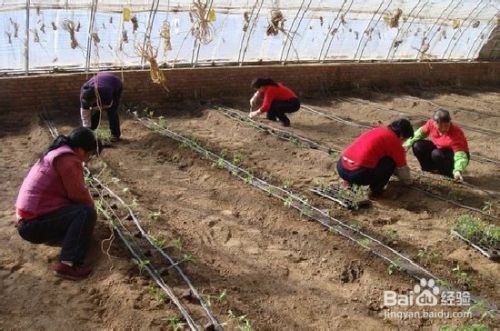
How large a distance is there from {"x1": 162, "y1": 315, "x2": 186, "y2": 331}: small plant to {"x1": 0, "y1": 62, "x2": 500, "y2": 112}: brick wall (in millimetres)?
6240

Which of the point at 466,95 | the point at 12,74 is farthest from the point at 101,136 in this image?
the point at 466,95

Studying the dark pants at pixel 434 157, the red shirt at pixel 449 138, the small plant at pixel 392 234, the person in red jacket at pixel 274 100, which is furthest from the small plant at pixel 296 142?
the small plant at pixel 392 234

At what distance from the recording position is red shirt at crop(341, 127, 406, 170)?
472 centimetres

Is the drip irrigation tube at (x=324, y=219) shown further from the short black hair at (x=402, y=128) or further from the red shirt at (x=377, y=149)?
the short black hair at (x=402, y=128)

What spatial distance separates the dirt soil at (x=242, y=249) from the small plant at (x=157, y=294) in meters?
0.02

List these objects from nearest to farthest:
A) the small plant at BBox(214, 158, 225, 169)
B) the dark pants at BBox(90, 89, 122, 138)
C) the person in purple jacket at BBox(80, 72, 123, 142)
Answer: the small plant at BBox(214, 158, 225, 169)
the person in purple jacket at BBox(80, 72, 123, 142)
the dark pants at BBox(90, 89, 122, 138)

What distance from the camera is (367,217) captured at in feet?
15.6

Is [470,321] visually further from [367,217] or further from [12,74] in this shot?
[12,74]

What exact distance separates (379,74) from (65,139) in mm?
9391

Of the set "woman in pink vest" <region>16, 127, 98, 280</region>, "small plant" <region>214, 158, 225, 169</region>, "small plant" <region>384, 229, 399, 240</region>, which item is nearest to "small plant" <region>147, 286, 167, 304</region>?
"woman in pink vest" <region>16, 127, 98, 280</region>

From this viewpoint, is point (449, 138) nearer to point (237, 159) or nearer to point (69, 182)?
point (237, 159)

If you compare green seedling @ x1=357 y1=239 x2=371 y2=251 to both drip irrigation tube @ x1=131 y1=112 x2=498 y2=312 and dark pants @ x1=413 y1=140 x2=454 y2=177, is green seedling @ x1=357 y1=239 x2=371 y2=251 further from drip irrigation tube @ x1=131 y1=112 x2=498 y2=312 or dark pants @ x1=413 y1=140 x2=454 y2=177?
dark pants @ x1=413 y1=140 x2=454 y2=177

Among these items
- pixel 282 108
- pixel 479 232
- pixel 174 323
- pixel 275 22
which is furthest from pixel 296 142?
pixel 174 323

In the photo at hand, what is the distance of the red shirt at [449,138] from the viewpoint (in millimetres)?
5297
